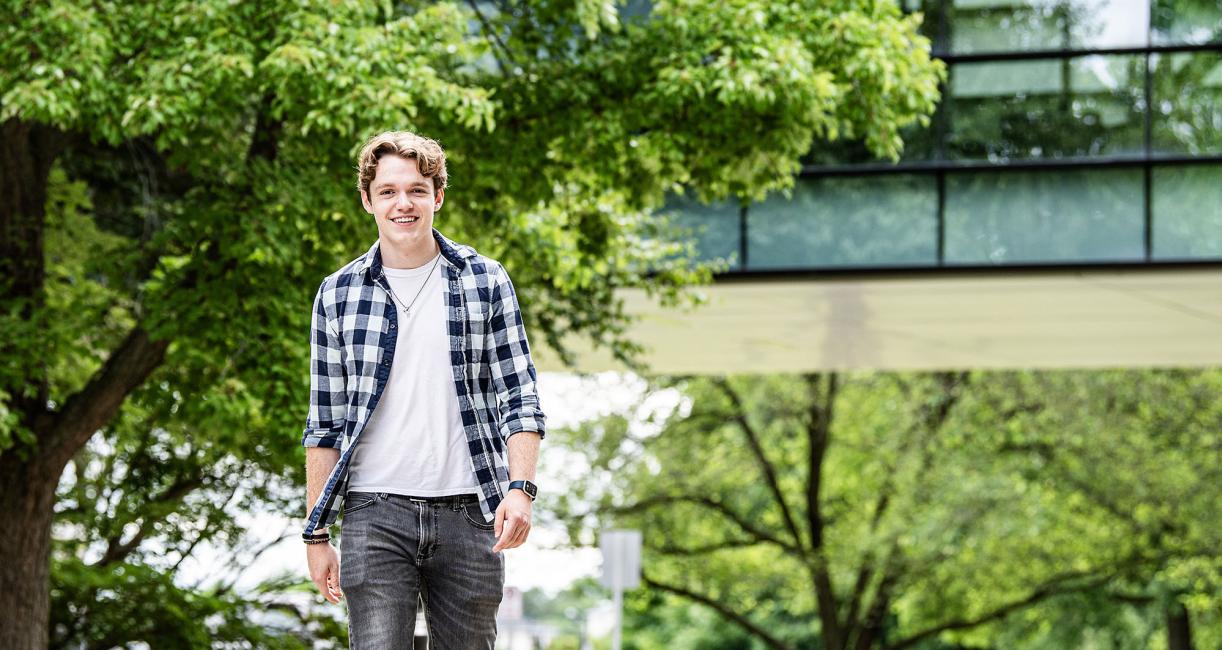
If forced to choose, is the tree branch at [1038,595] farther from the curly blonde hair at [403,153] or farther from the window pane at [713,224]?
the curly blonde hair at [403,153]

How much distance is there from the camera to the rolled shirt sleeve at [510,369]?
3451 millimetres

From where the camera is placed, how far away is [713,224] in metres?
15.4

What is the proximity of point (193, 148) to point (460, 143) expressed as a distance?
1504 millimetres

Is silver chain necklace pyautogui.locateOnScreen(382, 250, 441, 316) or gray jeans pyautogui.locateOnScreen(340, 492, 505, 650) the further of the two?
silver chain necklace pyautogui.locateOnScreen(382, 250, 441, 316)

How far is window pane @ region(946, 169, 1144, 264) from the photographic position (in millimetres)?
14695

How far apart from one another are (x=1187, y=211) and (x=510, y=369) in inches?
488

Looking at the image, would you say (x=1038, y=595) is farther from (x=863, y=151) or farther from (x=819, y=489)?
(x=863, y=151)

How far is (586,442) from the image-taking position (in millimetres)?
23016

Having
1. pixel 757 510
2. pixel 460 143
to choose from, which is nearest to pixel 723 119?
pixel 460 143

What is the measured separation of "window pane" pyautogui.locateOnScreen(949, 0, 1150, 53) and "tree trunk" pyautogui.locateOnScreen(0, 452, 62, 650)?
911 cm

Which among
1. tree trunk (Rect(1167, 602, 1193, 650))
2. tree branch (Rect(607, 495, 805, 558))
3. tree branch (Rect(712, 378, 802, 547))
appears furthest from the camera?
tree trunk (Rect(1167, 602, 1193, 650))

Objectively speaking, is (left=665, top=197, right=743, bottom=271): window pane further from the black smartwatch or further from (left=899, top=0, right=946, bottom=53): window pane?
the black smartwatch

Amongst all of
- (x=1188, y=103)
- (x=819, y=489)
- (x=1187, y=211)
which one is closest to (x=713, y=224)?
(x=1187, y=211)

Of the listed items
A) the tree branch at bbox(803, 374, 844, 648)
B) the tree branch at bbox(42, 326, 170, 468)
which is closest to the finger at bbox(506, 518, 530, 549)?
the tree branch at bbox(42, 326, 170, 468)
